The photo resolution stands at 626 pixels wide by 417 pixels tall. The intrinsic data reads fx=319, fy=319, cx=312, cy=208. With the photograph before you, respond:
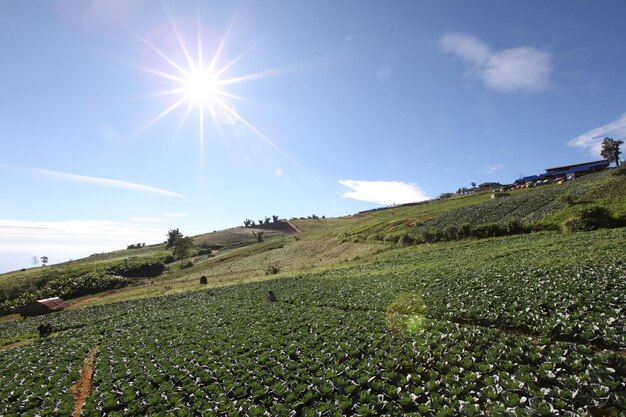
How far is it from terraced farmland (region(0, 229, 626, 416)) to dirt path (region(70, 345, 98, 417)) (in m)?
0.34

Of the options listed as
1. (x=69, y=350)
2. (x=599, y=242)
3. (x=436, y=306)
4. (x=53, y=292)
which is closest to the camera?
(x=436, y=306)

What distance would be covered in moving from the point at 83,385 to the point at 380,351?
15612 mm

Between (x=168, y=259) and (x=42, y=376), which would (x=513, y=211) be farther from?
(x=168, y=259)

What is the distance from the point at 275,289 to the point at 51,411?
22.6m

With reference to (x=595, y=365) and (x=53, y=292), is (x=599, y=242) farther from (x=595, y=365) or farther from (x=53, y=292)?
(x=53, y=292)

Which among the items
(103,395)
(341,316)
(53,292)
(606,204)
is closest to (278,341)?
(341,316)

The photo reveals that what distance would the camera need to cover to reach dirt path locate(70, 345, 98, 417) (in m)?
14.4

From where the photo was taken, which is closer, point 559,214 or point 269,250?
point 559,214

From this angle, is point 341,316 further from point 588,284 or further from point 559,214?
point 559,214

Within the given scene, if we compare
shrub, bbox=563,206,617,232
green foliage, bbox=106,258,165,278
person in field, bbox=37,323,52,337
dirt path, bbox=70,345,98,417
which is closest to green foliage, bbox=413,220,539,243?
shrub, bbox=563,206,617,232

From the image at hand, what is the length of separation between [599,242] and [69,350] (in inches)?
1754

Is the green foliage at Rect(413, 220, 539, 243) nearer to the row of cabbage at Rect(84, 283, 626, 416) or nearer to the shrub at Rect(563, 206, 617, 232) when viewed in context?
the shrub at Rect(563, 206, 617, 232)

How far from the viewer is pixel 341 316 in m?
20.4

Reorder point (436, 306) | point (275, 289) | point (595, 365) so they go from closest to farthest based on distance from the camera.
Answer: point (595, 365), point (436, 306), point (275, 289)
